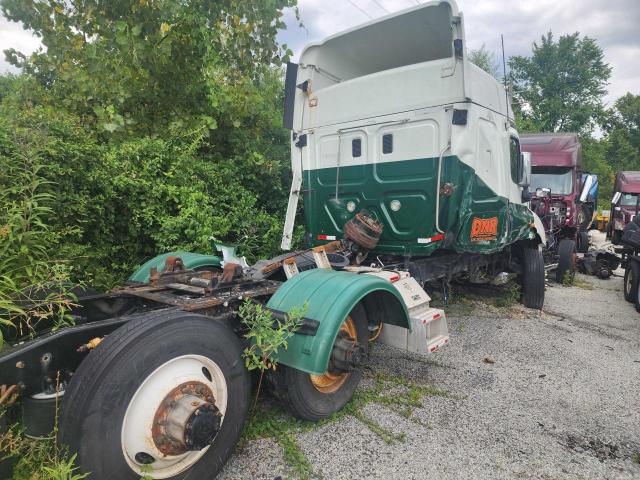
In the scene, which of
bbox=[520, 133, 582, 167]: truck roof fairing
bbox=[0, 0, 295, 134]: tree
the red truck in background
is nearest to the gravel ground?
bbox=[0, 0, 295, 134]: tree

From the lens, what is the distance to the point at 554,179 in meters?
9.98

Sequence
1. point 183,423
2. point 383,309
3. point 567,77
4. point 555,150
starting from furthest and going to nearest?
point 567,77
point 555,150
point 383,309
point 183,423

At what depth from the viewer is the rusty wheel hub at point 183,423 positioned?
1.89 metres

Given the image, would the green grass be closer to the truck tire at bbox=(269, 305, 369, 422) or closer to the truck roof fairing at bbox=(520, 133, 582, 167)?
the truck tire at bbox=(269, 305, 369, 422)

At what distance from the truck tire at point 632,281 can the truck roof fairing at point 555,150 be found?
356 centimetres

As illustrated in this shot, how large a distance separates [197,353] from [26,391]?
0.80m

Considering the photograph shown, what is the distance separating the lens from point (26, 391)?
6.28ft

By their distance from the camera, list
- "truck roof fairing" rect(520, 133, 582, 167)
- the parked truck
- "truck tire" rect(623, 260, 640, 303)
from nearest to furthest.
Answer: "truck tire" rect(623, 260, 640, 303), the parked truck, "truck roof fairing" rect(520, 133, 582, 167)

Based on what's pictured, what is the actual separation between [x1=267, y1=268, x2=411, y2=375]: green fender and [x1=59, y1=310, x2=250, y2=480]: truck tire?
40cm

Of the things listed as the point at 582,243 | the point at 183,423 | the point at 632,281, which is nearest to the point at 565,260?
the point at 632,281

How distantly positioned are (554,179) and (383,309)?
8.89 meters

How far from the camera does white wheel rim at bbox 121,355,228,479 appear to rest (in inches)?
73.3

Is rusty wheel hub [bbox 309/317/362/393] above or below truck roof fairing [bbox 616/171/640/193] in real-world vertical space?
below

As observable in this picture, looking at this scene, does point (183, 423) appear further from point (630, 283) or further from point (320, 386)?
point (630, 283)
